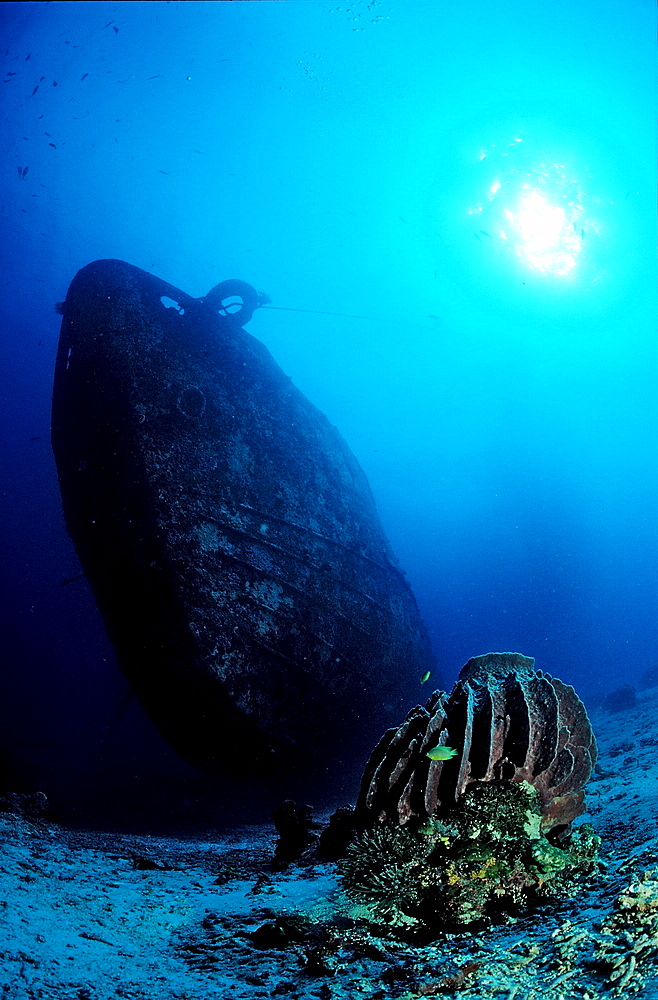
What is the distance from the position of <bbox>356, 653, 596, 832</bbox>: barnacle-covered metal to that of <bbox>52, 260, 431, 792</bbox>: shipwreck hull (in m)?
3.33

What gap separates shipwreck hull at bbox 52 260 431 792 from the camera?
19.2ft

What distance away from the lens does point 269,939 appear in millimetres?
2371

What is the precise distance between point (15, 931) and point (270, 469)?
5.82 metres

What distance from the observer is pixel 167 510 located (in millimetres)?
5879

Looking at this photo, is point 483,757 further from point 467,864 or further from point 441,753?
point 467,864

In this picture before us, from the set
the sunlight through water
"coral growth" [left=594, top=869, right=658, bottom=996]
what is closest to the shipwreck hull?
"coral growth" [left=594, top=869, right=658, bottom=996]

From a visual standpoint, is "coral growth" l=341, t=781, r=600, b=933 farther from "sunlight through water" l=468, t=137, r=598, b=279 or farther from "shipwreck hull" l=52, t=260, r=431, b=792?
"sunlight through water" l=468, t=137, r=598, b=279

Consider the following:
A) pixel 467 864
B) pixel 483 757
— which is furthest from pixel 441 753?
pixel 467 864

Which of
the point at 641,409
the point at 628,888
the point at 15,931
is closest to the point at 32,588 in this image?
the point at 15,931

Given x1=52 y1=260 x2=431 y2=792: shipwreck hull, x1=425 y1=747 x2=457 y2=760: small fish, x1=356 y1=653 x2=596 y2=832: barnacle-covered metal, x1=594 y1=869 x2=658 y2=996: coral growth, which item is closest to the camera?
x1=594 y1=869 x2=658 y2=996: coral growth

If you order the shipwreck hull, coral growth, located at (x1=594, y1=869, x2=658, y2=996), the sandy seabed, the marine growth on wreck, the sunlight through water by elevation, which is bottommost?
the sandy seabed

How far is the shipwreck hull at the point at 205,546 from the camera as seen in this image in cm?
584

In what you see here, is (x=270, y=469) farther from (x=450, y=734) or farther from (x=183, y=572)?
(x=450, y=734)

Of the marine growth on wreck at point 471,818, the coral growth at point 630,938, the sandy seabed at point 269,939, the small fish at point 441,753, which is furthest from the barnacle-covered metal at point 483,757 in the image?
the coral growth at point 630,938
